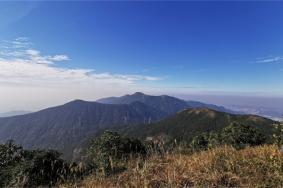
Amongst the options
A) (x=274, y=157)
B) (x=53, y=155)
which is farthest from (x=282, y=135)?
(x=53, y=155)

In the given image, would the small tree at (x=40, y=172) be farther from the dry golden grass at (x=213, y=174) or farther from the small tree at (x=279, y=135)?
the small tree at (x=279, y=135)

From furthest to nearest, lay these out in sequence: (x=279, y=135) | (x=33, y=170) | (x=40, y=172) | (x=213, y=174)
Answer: (x=33, y=170) < (x=40, y=172) < (x=279, y=135) < (x=213, y=174)

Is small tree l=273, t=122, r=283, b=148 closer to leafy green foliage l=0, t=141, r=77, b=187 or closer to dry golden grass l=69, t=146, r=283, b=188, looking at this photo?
dry golden grass l=69, t=146, r=283, b=188

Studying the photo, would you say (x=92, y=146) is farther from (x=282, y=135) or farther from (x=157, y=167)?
(x=282, y=135)


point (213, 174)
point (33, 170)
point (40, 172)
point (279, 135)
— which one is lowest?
point (33, 170)

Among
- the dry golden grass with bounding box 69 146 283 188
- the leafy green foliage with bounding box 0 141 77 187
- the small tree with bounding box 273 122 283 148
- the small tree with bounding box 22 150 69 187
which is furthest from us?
the small tree with bounding box 22 150 69 187

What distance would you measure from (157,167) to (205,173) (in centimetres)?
176

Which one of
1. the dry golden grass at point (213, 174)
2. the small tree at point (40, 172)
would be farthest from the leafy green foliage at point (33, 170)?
the dry golden grass at point (213, 174)

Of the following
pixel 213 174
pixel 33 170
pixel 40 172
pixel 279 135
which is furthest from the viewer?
pixel 33 170

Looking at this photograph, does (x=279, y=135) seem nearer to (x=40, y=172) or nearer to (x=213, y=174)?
(x=213, y=174)

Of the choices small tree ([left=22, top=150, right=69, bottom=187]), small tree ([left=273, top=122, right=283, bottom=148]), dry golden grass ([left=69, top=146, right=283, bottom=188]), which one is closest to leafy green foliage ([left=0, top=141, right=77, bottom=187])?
small tree ([left=22, top=150, right=69, bottom=187])

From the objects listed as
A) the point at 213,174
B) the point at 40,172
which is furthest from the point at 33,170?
the point at 213,174

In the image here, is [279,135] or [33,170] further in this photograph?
[33,170]

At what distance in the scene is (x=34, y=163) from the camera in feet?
39.5
